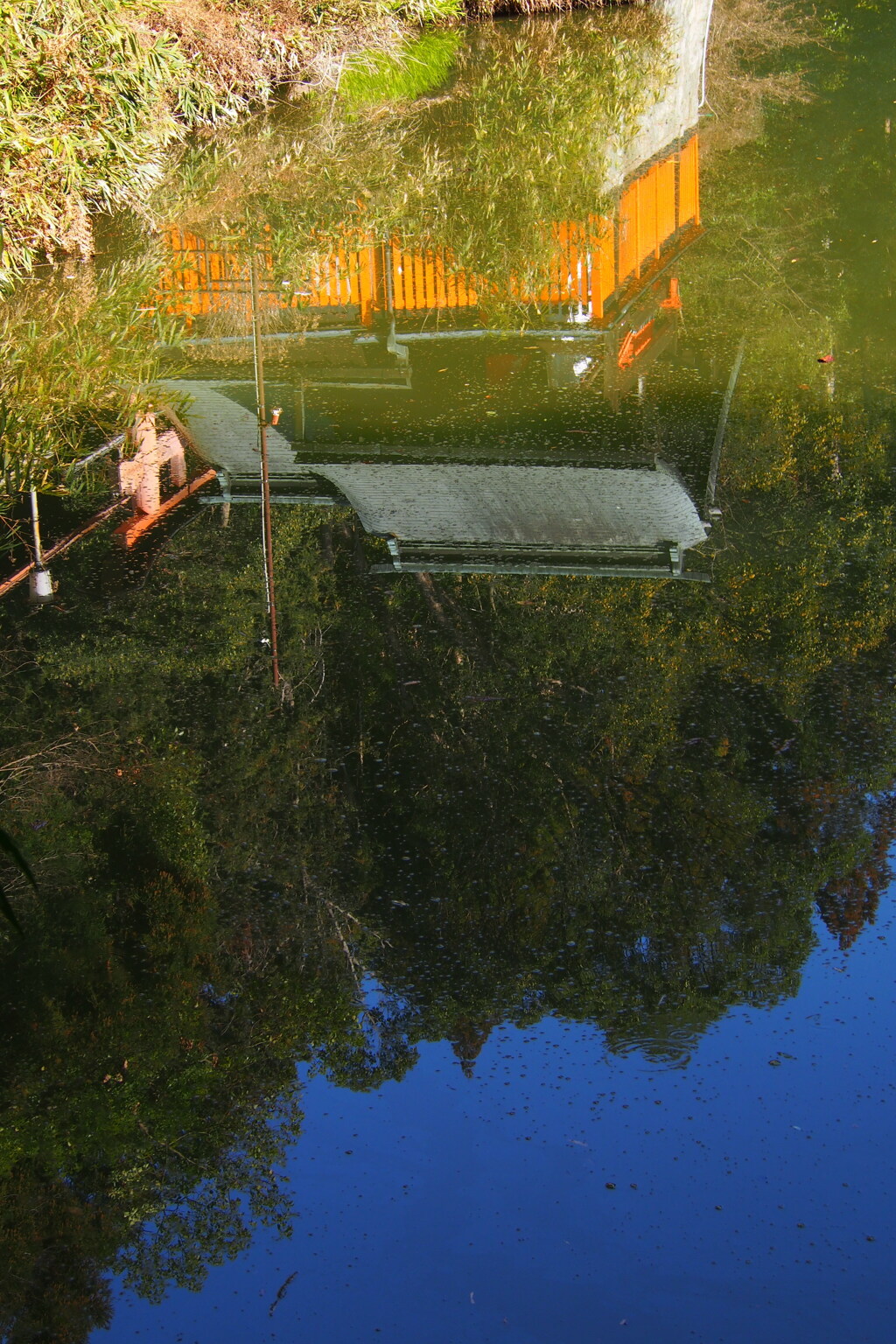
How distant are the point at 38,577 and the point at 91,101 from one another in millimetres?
5612

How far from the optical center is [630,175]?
37.6 feet

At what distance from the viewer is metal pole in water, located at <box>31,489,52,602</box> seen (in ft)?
19.1

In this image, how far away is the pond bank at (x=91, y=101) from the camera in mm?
Answer: 9164

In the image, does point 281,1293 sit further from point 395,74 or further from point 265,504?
point 395,74

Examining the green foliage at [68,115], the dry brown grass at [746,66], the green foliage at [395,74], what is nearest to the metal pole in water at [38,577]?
the green foliage at [68,115]

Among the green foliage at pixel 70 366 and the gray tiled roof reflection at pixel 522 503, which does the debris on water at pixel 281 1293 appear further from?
the green foliage at pixel 70 366

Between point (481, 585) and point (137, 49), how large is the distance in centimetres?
672

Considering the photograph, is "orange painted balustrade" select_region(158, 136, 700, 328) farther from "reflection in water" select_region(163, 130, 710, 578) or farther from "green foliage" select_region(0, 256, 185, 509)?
"green foliage" select_region(0, 256, 185, 509)

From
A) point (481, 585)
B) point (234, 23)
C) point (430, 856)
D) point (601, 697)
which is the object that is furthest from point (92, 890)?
point (234, 23)

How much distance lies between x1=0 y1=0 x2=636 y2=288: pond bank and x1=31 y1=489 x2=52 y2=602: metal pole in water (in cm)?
325

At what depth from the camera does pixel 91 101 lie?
9.87m

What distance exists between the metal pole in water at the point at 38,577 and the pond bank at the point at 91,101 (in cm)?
325

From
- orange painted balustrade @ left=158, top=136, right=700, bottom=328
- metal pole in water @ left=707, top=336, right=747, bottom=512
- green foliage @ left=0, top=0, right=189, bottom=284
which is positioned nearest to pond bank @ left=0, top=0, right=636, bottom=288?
green foliage @ left=0, top=0, right=189, bottom=284

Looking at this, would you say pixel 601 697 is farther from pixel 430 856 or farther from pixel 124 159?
pixel 124 159
